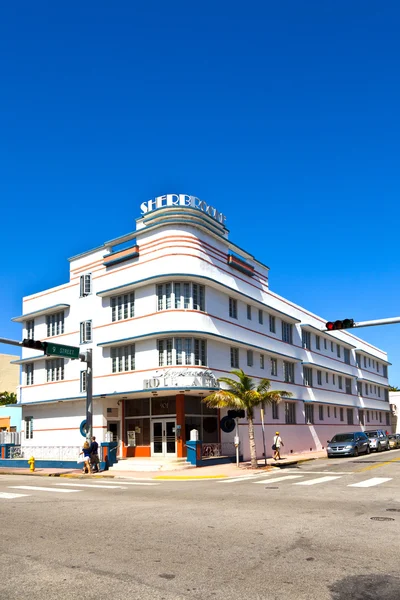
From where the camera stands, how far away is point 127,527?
10.7 meters

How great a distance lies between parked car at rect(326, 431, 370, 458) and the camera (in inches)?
1377

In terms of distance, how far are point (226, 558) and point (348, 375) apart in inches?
2166

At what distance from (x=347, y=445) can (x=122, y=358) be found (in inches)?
575

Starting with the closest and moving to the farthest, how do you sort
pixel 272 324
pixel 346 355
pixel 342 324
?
1. pixel 342 324
2. pixel 272 324
3. pixel 346 355

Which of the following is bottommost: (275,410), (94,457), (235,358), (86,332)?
(94,457)

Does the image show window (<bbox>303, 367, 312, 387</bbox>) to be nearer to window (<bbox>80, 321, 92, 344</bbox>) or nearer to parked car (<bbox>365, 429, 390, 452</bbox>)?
parked car (<bbox>365, 429, 390, 452</bbox>)

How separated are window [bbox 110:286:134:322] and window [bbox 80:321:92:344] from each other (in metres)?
2.25

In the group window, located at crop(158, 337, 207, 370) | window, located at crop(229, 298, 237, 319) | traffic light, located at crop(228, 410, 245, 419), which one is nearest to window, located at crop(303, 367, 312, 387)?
window, located at crop(229, 298, 237, 319)

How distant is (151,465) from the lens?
29.5 metres

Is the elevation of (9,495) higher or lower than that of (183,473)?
higher

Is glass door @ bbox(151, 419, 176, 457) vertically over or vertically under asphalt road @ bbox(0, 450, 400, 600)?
over

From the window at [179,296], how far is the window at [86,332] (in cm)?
675

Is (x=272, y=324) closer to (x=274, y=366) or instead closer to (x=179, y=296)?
(x=274, y=366)

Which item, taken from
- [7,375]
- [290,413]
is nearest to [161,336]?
[290,413]
